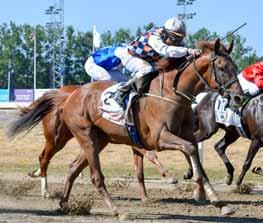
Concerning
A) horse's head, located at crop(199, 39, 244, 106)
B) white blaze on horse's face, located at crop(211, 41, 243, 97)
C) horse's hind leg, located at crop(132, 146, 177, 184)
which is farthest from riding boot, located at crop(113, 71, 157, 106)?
horse's hind leg, located at crop(132, 146, 177, 184)

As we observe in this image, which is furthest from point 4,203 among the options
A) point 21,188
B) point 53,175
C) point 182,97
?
point 53,175

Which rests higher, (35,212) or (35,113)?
(35,113)

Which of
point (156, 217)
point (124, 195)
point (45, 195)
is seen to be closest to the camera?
point (156, 217)

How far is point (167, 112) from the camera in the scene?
9188 mm

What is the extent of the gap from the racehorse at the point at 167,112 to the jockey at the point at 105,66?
108cm

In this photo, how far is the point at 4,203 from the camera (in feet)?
36.5

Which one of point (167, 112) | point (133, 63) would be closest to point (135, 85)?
point (133, 63)

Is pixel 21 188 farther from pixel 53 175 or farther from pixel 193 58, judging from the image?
pixel 193 58

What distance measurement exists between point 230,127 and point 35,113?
5146 mm

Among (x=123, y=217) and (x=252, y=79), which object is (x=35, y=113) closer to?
(x=123, y=217)

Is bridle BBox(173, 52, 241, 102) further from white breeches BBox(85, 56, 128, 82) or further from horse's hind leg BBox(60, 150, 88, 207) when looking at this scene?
white breeches BBox(85, 56, 128, 82)

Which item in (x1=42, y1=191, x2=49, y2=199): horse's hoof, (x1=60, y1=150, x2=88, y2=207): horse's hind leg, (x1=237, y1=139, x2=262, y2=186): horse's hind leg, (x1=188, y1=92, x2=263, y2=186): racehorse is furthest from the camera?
(x1=188, y1=92, x2=263, y2=186): racehorse

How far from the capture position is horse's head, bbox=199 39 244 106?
28.7ft

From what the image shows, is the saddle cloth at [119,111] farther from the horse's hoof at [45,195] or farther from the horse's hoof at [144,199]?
the horse's hoof at [45,195]
